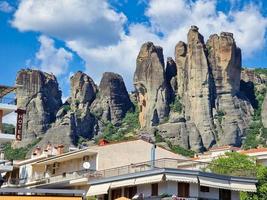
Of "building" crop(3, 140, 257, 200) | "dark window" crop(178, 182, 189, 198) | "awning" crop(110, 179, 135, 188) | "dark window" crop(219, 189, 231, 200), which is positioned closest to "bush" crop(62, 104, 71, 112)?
"building" crop(3, 140, 257, 200)

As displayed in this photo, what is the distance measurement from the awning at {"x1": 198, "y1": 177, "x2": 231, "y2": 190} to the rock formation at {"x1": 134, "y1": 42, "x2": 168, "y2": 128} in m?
132

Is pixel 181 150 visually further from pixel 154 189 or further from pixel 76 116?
pixel 154 189

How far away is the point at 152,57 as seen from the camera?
A: 172m

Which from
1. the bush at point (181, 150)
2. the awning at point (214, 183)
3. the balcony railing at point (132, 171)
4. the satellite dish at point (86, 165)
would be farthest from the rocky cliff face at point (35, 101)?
the awning at point (214, 183)

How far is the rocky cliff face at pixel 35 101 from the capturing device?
17588cm

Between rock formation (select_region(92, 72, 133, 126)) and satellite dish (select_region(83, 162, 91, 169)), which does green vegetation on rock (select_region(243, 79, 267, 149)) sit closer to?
rock formation (select_region(92, 72, 133, 126))

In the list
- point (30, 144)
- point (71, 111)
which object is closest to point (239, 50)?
point (71, 111)

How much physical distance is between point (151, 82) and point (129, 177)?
13362 centimetres

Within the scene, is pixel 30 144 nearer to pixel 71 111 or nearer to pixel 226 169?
pixel 71 111

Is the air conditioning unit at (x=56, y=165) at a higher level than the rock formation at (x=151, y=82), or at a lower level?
lower

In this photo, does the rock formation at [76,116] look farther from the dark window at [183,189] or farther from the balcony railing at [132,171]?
the dark window at [183,189]

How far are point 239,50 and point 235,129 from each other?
73.0 feet

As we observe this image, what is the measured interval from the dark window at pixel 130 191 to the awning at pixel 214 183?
4.96m

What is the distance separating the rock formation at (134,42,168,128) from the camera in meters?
172
